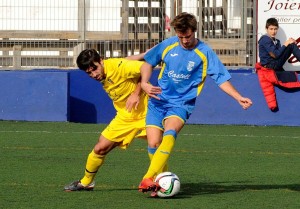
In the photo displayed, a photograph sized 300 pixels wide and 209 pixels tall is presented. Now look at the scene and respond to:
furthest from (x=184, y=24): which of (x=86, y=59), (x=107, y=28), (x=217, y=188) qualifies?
(x=107, y=28)

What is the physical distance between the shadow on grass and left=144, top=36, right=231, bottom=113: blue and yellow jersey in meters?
0.84

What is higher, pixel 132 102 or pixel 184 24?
pixel 184 24

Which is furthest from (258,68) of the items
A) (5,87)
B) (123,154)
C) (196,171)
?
(196,171)

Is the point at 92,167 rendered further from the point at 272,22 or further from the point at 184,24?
the point at 272,22

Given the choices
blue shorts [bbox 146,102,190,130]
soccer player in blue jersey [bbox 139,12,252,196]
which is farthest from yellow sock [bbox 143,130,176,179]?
blue shorts [bbox 146,102,190,130]

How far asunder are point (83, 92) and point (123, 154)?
18.7 ft

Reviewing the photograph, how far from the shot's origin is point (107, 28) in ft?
67.1

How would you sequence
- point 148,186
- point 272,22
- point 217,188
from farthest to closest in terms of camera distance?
point 272,22, point 217,188, point 148,186

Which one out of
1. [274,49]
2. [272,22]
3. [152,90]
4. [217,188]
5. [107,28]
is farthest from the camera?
[107,28]

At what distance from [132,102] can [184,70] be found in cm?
60

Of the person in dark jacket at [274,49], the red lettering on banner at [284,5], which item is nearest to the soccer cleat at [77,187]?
the person in dark jacket at [274,49]

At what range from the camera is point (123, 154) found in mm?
13828

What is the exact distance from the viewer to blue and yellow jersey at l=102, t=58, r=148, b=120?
1013 centimetres

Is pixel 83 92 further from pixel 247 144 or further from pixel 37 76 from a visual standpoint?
pixel 247 144
